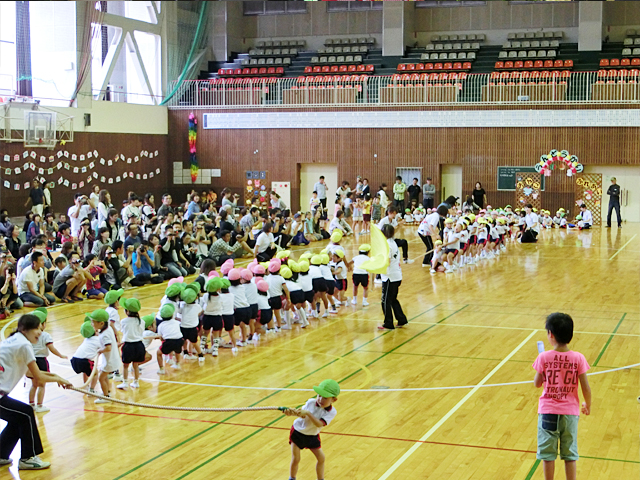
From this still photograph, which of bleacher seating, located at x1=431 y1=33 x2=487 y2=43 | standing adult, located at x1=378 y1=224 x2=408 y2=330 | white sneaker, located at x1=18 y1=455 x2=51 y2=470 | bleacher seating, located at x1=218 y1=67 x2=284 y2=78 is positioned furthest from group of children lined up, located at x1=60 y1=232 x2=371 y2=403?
bleacher seating, located at x1=431 y1=33 x2=487 y2=43

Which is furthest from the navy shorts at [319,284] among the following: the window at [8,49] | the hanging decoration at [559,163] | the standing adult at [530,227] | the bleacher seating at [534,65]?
the bleacher seating at [534,65]

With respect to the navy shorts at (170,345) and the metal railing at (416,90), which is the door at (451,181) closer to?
the metal railing at (416,90)

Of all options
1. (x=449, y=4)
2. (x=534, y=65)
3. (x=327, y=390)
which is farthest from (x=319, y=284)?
(x=449, y=4)

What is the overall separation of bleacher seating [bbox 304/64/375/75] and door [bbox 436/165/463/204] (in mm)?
5575

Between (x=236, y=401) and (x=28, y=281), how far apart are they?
7.36 m

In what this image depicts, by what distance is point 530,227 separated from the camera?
25.0 m

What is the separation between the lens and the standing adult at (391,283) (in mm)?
12672

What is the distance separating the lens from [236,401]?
9086 millimetres

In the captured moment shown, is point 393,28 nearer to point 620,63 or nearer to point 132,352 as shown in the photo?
point 620,63

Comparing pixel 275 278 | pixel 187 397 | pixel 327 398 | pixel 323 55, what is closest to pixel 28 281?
pixel 275 278

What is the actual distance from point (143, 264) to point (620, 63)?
22539 millimetres

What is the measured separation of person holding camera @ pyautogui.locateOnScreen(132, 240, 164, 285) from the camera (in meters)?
17.5

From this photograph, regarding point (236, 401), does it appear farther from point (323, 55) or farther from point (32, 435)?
point (323, 55)

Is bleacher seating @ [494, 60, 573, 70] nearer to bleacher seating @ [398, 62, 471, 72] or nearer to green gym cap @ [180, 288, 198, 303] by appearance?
bleacher seating @ [398, 62, 471, 72]
